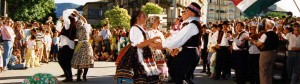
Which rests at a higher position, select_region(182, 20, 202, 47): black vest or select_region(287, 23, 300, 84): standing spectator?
select_region(182, 20, 202, 47): black vest

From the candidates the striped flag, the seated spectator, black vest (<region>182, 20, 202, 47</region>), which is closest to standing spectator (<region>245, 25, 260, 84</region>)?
the striped flag

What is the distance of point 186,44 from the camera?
7223 mm

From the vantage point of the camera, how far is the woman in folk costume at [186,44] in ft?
23.3

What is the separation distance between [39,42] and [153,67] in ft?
42.7

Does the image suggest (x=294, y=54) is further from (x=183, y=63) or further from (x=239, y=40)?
(x=183, y=63)

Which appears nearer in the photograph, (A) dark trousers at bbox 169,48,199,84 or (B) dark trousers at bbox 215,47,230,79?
(A) dark trousers at bbox 169,48,199,84

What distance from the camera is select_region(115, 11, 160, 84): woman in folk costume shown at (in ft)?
25.3

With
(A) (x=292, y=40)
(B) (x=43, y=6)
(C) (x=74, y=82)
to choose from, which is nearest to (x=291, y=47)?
(A) (x=292, y=40)

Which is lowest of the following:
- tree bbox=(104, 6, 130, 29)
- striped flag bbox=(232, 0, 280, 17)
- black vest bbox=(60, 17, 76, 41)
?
black vest bbox=(60, 17, 76, 41)

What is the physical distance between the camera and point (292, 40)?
11.9 m

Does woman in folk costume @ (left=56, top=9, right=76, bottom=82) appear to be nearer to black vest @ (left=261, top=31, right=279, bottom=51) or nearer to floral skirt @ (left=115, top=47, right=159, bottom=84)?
floral skirt @ (left=115, top=47, right=159, bottom=84)

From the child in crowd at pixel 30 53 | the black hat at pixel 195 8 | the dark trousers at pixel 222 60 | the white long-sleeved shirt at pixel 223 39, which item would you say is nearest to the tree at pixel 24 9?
the child in crowd at pixel 30 53

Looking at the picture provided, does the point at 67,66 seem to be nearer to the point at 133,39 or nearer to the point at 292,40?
the point at 133,39

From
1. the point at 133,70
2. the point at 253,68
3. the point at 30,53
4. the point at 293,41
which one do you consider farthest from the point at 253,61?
the point at 30,53
